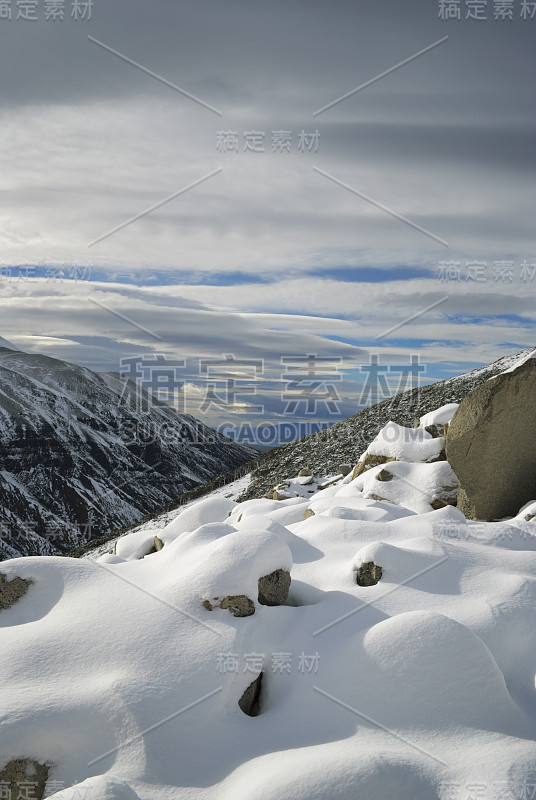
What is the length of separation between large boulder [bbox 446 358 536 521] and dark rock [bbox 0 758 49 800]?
1177 centimetres

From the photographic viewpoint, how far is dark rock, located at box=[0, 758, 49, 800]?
534cm

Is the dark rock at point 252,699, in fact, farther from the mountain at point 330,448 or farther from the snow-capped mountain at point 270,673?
the mountain at point 330,448

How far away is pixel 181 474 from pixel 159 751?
607ft

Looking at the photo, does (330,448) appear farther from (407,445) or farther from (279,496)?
(407,445)

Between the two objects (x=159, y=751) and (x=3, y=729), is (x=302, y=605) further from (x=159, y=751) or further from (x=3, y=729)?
(x=3, y=729)

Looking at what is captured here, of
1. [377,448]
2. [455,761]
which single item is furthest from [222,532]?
[377,448]

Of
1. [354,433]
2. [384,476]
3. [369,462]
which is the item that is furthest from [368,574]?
[354,433]

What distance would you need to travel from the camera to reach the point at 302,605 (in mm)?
8430

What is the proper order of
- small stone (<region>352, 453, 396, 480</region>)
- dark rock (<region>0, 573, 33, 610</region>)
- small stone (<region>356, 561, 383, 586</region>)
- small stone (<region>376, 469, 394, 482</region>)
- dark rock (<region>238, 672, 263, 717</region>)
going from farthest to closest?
1. small stone (<region>352, 453, 396, 480</region>)
2. small stone (<region>376, 469, 394, 482</region>)
3. small stone (<region>356, 561, 383, 586</region>)
4. dark rock (<region>0, 573, 33, 610</region>)
5. dark rock (<region>238, 672, 263, 717</region>)

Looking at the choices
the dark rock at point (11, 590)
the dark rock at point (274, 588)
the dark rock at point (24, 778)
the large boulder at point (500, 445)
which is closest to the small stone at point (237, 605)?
the dark rock at point (274, 588)

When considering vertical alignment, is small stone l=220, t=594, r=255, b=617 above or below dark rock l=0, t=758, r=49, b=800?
above

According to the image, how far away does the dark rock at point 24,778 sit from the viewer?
534 centimetres

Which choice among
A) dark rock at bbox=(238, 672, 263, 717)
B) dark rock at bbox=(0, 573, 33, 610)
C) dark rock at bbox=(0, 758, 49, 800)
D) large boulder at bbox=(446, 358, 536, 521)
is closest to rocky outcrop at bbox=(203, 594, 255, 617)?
dark rock at bbox=(238, 672, 263, 717)

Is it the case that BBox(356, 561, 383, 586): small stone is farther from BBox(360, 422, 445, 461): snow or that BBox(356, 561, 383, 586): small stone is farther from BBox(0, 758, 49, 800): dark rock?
BBox(360, 422, 445, 461): snow
